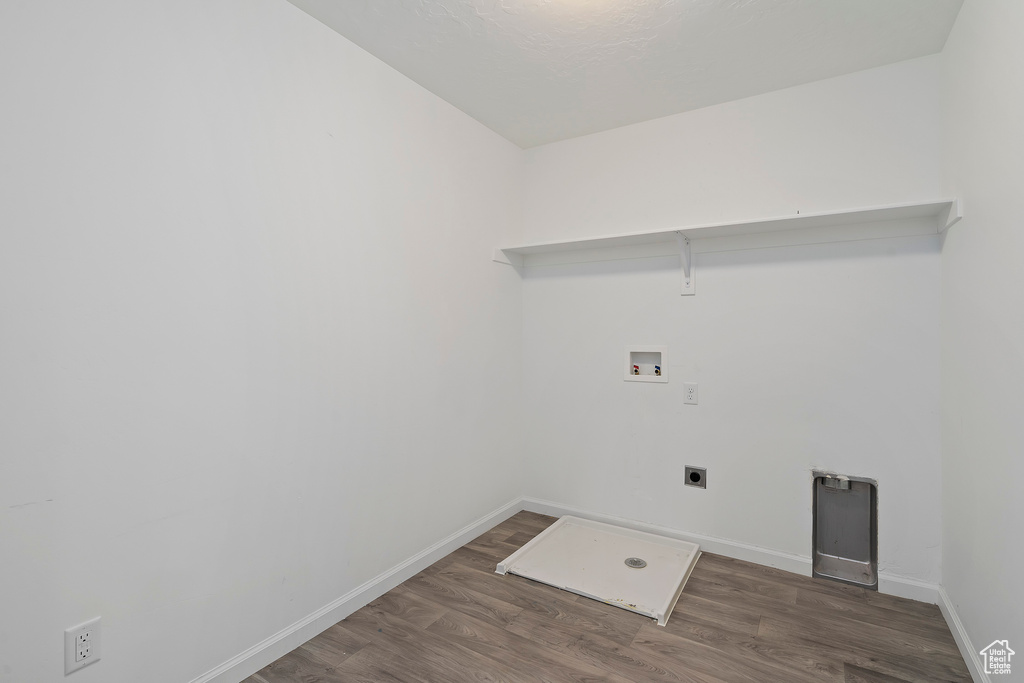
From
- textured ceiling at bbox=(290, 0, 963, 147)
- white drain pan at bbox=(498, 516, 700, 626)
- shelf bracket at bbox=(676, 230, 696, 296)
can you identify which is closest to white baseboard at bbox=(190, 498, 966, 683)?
white drain pan at bbox=(498, 516, 700, 626)

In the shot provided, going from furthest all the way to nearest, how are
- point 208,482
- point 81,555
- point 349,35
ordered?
point 349,35 < point 208,482 < point 81,555

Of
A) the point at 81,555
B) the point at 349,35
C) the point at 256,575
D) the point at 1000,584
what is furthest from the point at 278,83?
the point at 1000,584

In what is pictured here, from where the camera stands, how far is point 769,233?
2.57 m

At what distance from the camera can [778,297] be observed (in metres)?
2.56

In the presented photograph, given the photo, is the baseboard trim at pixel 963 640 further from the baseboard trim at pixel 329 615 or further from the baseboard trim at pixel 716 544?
the baseboard trim at pixel 329 615

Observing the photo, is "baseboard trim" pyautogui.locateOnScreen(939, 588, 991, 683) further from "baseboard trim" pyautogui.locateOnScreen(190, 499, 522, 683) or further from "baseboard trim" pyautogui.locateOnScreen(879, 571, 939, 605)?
"baseboard trim" pyautogui.locateOnScreen(190, 499, 522, 683)

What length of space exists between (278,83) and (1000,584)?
2977 mm

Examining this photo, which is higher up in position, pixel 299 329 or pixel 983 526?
pixel 299 329

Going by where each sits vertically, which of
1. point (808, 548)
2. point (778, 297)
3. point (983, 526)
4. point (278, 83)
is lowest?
point (808, 548)

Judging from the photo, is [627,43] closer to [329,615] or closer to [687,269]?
[687,269]

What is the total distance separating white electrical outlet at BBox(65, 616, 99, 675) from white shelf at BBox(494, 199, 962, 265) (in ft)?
8.00

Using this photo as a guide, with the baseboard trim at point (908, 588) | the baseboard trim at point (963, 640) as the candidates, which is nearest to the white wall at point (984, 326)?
the baseboard trim at point (963, 640)

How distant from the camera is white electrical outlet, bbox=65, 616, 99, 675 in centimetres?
133

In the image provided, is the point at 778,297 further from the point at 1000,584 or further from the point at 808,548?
the point at 1000,584
